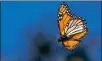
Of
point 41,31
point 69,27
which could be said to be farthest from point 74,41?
point 41,31

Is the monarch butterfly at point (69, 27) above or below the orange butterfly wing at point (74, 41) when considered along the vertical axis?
above

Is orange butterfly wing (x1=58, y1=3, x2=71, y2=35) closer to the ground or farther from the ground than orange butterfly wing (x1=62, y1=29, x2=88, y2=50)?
farther from the ground

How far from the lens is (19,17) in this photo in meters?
1.61

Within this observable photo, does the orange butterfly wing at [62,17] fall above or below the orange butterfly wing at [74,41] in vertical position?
above

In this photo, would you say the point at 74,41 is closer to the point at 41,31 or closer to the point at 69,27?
the point at 69,27

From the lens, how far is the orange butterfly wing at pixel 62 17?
159 centimetres

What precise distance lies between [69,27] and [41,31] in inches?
6.8

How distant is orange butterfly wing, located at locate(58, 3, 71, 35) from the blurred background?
3 centimetres

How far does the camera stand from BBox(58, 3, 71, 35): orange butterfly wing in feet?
5.23

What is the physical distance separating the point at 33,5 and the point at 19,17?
4.5 inches

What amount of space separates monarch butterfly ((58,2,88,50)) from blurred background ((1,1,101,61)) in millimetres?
25

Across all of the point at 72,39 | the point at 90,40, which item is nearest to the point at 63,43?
the point at 72,39

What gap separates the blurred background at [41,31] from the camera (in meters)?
1.60

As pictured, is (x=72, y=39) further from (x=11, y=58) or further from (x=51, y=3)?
(x=11, y=58)
